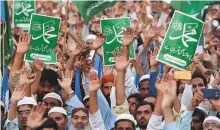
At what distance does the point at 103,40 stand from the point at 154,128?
2.56 meters

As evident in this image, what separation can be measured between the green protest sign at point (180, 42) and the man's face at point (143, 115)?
717mm

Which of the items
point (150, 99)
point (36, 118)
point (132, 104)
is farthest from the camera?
point (132, 104)

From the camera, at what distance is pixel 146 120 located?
859 centimetres

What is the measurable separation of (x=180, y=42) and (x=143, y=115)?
1.15 m

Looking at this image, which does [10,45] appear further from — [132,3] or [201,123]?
[132,3]

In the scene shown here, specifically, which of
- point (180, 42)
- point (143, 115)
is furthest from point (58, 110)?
point (180, 42)

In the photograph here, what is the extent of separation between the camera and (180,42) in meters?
9.23

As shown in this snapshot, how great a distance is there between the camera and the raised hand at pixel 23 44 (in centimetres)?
910

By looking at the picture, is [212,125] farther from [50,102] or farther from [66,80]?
[50,102]

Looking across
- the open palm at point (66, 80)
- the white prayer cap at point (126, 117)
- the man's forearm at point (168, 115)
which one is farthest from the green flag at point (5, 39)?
the man's forearm at point (168, 115)

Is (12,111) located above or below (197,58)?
below

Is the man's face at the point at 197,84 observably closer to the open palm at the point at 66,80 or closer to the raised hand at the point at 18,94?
the open palm at the point at 66,80

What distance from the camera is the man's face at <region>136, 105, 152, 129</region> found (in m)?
8.57

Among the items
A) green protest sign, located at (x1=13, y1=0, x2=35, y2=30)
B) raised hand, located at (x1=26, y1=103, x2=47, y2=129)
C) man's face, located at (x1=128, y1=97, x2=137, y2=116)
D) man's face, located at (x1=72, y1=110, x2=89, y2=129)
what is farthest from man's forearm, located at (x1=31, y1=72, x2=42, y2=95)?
green protest sign, located at (x1=13, y1=0, x2=35, y2=30)
